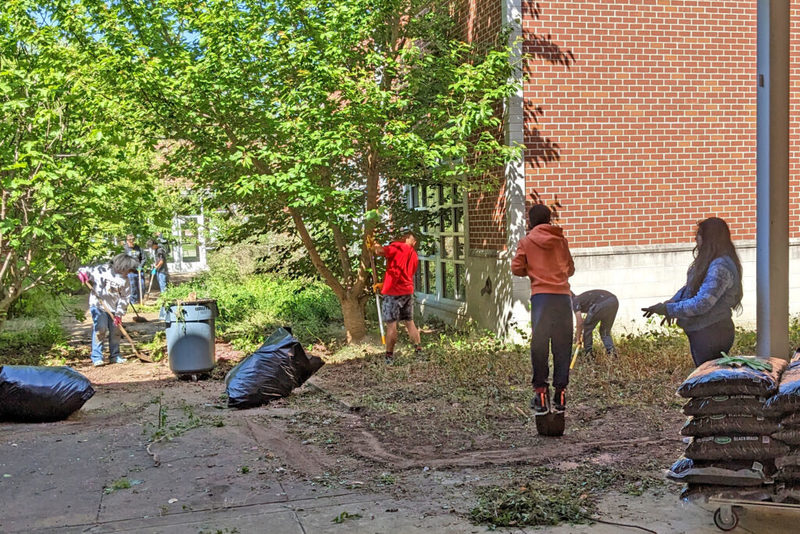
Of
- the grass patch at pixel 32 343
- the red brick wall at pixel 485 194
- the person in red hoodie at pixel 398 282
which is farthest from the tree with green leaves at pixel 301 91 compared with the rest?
the grass patch at pixel 32 343

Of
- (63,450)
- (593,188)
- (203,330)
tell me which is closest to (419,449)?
(63,450)

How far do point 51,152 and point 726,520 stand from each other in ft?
31.4

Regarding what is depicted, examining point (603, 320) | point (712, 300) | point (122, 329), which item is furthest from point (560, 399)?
point (122, 329)

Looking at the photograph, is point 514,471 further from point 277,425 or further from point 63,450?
point 63,450

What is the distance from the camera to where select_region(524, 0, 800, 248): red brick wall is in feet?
38.1

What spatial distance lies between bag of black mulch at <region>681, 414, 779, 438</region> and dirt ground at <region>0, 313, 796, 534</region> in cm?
55

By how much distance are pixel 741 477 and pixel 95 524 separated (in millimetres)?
3709

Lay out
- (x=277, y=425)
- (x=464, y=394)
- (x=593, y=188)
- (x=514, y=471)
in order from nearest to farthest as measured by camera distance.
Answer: (x=514, y=471), (x=277, y=425), (x=464, y=394), (x=593, y=188)

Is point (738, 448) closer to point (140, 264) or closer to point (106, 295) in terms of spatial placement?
point (106, 295)

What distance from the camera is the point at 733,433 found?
454 cm

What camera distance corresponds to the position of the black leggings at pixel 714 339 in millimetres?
6023

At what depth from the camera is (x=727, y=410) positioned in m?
4.56

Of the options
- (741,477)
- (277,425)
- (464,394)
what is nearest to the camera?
(741,477)

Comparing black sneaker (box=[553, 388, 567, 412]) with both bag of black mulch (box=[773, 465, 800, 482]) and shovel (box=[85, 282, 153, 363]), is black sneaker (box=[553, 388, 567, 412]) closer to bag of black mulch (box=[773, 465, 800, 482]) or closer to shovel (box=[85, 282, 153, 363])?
bag of black mulch (box=[773, 465, 800, 482])
